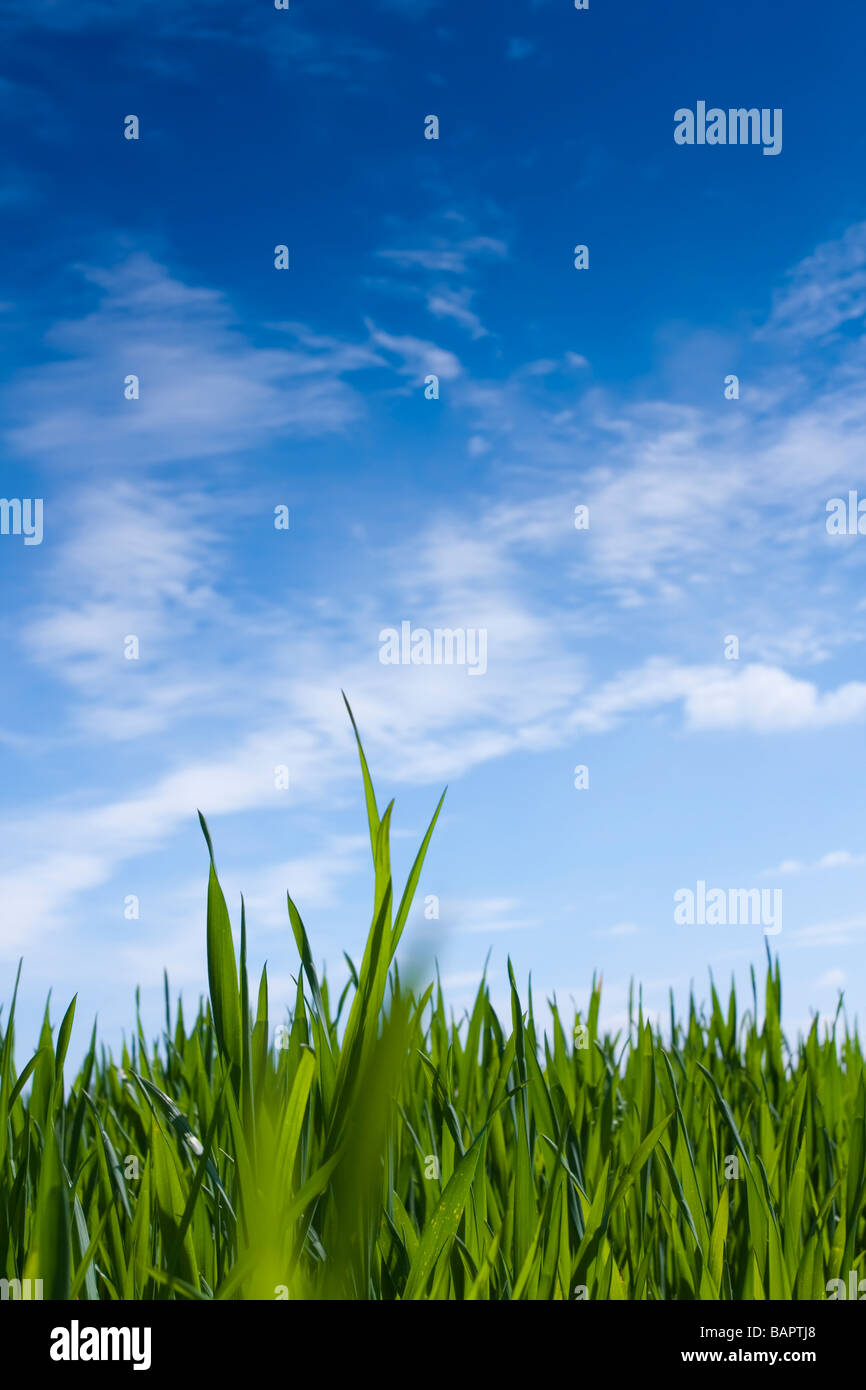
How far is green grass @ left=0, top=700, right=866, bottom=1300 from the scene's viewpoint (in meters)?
1.07

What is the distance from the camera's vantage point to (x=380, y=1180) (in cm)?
110

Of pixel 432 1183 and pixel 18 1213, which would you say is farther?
pixel 432 1183

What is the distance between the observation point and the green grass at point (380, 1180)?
42.3 inches

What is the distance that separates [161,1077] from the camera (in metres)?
3.66

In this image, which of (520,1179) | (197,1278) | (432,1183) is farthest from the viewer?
(432,1183)
